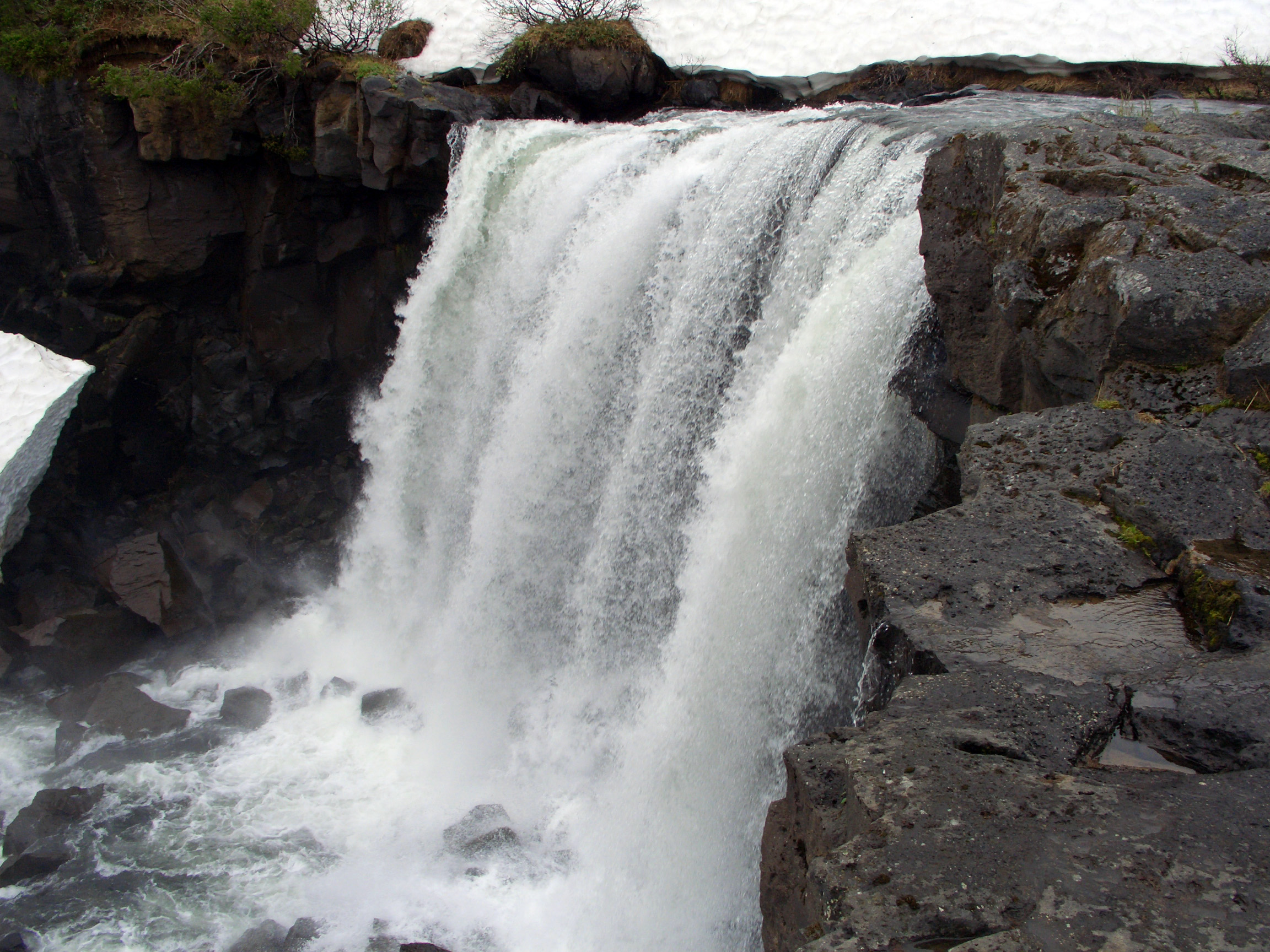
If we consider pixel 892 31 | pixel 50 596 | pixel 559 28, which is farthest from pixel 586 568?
pixel 50 596

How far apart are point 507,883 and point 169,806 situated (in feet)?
12.5

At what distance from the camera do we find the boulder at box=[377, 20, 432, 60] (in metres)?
12.0

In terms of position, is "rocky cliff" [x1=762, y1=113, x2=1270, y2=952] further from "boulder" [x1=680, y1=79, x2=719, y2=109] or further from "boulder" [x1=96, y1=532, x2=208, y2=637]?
"boulder" [x1=96, y1=532, x2=208, y2=637]

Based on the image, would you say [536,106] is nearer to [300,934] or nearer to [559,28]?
[559,28]

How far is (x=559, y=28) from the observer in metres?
11.2

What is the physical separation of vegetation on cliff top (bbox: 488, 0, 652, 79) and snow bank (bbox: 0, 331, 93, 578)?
6.63 meters

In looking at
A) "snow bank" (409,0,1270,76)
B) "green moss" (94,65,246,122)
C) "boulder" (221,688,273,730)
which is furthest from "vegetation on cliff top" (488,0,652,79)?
"boulder" (221,688,273,730)

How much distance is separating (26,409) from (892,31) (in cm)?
1112

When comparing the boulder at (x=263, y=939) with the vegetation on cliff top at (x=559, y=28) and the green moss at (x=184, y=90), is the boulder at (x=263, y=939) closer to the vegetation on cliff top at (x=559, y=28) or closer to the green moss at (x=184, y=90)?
the green moss at (x=184, y=90)

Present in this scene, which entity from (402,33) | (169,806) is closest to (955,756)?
(169,806)

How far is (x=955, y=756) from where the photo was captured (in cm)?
254

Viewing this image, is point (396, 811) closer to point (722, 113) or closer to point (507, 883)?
point (507, 883)

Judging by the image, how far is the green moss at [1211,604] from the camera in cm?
285

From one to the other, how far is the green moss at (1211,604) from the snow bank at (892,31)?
27.4 ft
